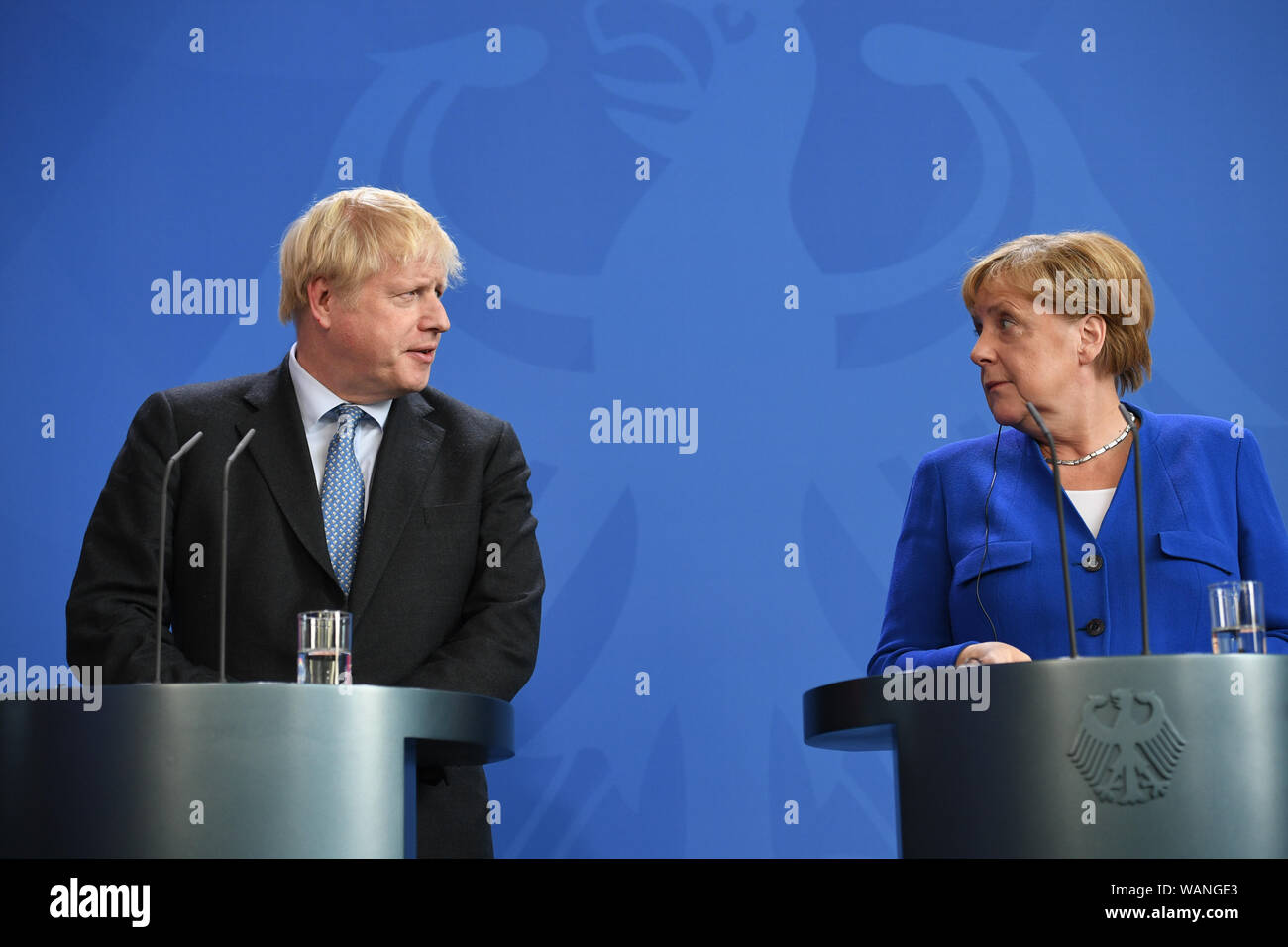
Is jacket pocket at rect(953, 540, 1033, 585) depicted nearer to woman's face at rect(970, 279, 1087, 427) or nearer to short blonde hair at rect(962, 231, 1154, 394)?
woman's face at rect(970, 279, 1087, 427)

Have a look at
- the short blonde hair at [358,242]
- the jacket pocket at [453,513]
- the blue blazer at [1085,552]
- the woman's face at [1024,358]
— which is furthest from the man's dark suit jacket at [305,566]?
the woman's face at [1024,358]

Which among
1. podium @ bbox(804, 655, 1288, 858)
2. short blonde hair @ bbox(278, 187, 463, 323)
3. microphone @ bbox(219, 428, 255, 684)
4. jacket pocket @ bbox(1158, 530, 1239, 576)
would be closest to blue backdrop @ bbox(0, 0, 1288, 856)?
short blonde hair @ bbox(278, 187, 463, 323)

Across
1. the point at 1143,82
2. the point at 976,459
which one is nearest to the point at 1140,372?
the point at 976,459

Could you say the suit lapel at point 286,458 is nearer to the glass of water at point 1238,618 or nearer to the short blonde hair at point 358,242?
the short blonde hair at point 358,242

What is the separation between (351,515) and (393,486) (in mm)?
86

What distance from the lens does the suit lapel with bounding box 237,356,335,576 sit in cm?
245

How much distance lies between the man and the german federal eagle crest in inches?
38.5

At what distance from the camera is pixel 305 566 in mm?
2451

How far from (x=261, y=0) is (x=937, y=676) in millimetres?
2789

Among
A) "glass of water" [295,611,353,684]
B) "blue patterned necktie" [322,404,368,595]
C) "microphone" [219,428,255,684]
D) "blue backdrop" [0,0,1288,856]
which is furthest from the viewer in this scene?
"blue backdrop" [0,0,1288,856]

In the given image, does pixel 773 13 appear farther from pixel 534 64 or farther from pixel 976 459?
pixel 976 459

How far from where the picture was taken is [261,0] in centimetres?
380
